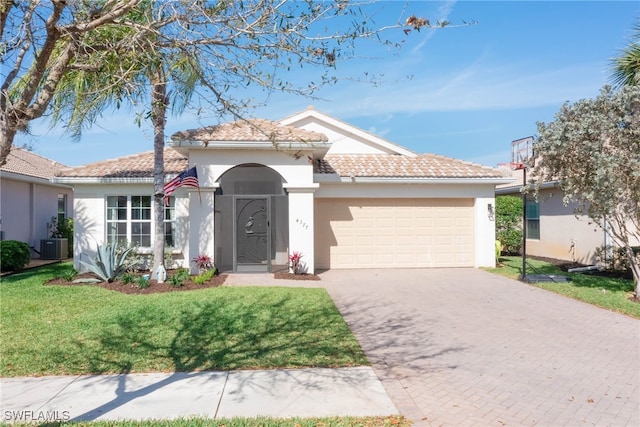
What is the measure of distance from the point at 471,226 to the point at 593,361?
413 inches

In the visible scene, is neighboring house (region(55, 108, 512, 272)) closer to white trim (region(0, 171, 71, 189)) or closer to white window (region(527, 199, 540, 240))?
white trim (region(0, 171, 71, 189))

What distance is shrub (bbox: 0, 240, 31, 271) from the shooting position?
15477 mm

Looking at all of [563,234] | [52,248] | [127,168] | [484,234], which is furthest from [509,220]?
[52,248]

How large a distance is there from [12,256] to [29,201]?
544cm

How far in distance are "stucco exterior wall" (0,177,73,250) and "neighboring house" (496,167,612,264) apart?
20.4 meters

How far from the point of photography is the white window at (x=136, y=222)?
15773mm

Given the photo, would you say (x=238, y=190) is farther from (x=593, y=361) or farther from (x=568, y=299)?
(x=593, y=361)

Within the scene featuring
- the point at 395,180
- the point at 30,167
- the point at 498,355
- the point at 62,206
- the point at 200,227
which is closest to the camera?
the point at 498,355

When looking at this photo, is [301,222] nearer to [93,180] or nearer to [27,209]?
[93,180]

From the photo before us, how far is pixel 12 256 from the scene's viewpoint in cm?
1568

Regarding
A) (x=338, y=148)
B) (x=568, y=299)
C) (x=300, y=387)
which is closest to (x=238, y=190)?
(x=338, y=148)

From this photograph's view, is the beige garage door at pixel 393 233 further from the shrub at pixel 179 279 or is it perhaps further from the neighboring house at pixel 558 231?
the shrub at pixel 179 279

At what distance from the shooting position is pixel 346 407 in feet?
16.1

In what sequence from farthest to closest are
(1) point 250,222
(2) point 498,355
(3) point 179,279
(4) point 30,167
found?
(4) point 30,167 → (1) point 250,222 → (3) point 179,279 → (2) point 498,355
